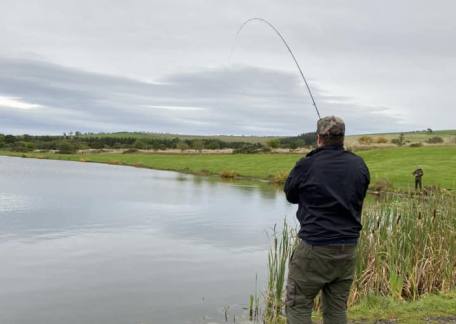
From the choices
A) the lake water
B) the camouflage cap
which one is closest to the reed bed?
the lake water

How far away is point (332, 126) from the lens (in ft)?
16.5

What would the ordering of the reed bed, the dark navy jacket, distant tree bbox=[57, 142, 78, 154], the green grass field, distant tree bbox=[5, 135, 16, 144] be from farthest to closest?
distant tree bbox=[5, 135, 16, 144]
distant tree bbox=[57, 142, 78, 154]
the green grass field
the reed bed
the dark navy jacket

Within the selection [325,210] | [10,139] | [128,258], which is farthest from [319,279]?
[10,139]

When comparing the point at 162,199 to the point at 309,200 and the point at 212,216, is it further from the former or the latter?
the point at 309,200

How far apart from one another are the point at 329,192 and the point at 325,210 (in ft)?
0.62

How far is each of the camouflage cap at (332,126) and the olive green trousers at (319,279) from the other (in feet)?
3.51

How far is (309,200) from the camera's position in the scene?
5.07 metres

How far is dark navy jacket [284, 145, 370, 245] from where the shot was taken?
4973 millimetres

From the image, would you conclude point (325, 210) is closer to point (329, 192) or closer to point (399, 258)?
point (329, 192)

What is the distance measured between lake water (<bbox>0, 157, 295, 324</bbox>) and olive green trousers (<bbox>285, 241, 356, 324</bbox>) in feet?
13.3

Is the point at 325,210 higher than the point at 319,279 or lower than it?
higher

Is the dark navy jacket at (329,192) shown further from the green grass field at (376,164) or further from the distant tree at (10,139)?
the distant tree at (10,139)

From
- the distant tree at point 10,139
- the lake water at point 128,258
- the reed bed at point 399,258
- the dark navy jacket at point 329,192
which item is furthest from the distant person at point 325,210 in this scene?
the distant tree at point 10,139

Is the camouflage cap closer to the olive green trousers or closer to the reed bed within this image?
the olive green trousers
